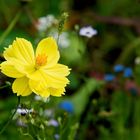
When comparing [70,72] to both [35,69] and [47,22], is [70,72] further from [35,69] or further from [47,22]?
[35,69]

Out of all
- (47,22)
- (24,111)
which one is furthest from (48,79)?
(47,22)

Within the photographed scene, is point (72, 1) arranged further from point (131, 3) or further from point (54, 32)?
point (54, 32)

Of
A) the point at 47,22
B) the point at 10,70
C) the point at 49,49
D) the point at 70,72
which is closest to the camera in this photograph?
the point at 10,70

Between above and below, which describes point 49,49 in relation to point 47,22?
above

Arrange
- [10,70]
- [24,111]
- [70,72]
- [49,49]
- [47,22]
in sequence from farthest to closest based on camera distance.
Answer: [70,72]
[47,22]
[24,111]
[49,49]
[10,70]

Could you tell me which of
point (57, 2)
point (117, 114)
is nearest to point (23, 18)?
point (57, 2)

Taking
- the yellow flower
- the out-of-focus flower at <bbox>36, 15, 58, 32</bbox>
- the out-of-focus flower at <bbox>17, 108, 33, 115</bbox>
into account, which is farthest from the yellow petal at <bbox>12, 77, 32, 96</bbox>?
the out-of-focus flower at <bbox>36, 15, 58, 32</bbox>

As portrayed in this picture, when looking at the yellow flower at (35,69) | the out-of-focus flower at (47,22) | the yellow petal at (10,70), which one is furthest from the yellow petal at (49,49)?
the out-of-focus flower at (47,22)
